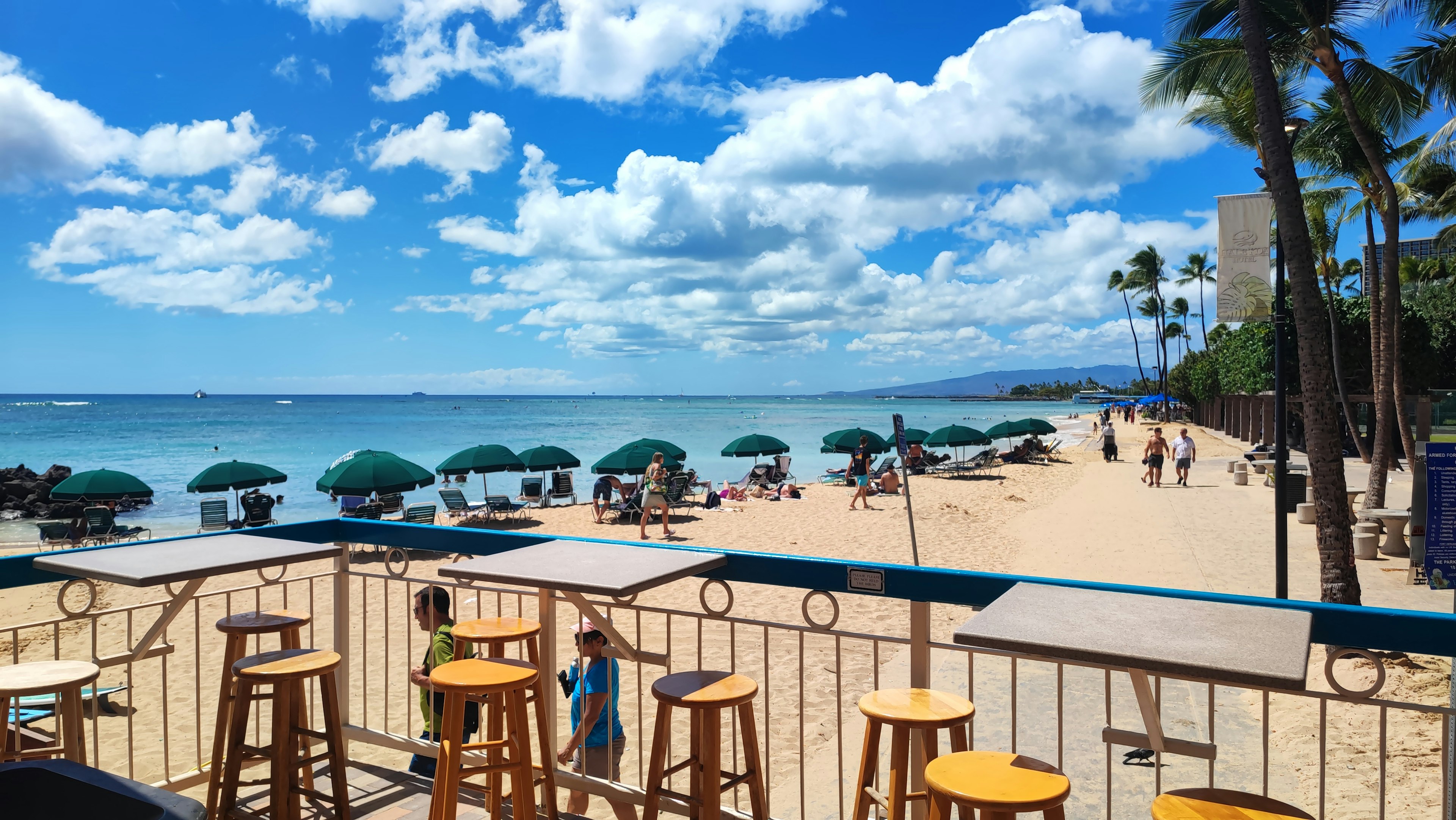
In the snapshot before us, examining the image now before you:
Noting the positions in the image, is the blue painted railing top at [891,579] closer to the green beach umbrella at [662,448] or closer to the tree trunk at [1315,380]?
the tree trunk at [1315,380]

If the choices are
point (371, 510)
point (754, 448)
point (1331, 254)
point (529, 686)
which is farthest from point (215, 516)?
point (1331, 254)

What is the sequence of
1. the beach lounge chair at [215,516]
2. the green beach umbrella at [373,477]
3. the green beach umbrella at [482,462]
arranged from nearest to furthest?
the green beach umbrella at [373,477] < the beach lounge chair at [215,516] < the green beach umbrella at [482,462]

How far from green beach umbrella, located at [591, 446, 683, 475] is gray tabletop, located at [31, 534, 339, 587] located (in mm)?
16681

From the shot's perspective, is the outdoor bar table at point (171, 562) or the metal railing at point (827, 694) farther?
the outdoor bar table at point (171, 562)

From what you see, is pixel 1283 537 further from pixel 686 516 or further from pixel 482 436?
pixel 482 436

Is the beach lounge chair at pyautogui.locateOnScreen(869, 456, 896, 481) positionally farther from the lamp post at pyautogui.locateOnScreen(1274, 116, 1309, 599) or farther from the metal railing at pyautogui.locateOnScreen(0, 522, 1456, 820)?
the lamp post at pyautogui.locateOnScreen(1274, 116, 1309, 599)

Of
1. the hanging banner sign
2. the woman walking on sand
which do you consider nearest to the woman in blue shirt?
the hanging banner sign

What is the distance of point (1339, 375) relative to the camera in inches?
894

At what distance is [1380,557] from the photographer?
40.6 ft

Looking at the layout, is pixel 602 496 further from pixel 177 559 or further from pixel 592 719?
pixel 177 559

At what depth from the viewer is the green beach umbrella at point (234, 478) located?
1811 centimetres

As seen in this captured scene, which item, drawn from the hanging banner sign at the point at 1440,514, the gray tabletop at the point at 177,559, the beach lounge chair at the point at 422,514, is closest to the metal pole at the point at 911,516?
the gray tabletop at the point at 177,559

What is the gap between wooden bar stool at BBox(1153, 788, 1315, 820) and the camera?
5.82ft

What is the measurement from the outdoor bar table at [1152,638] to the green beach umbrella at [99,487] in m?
19.4
